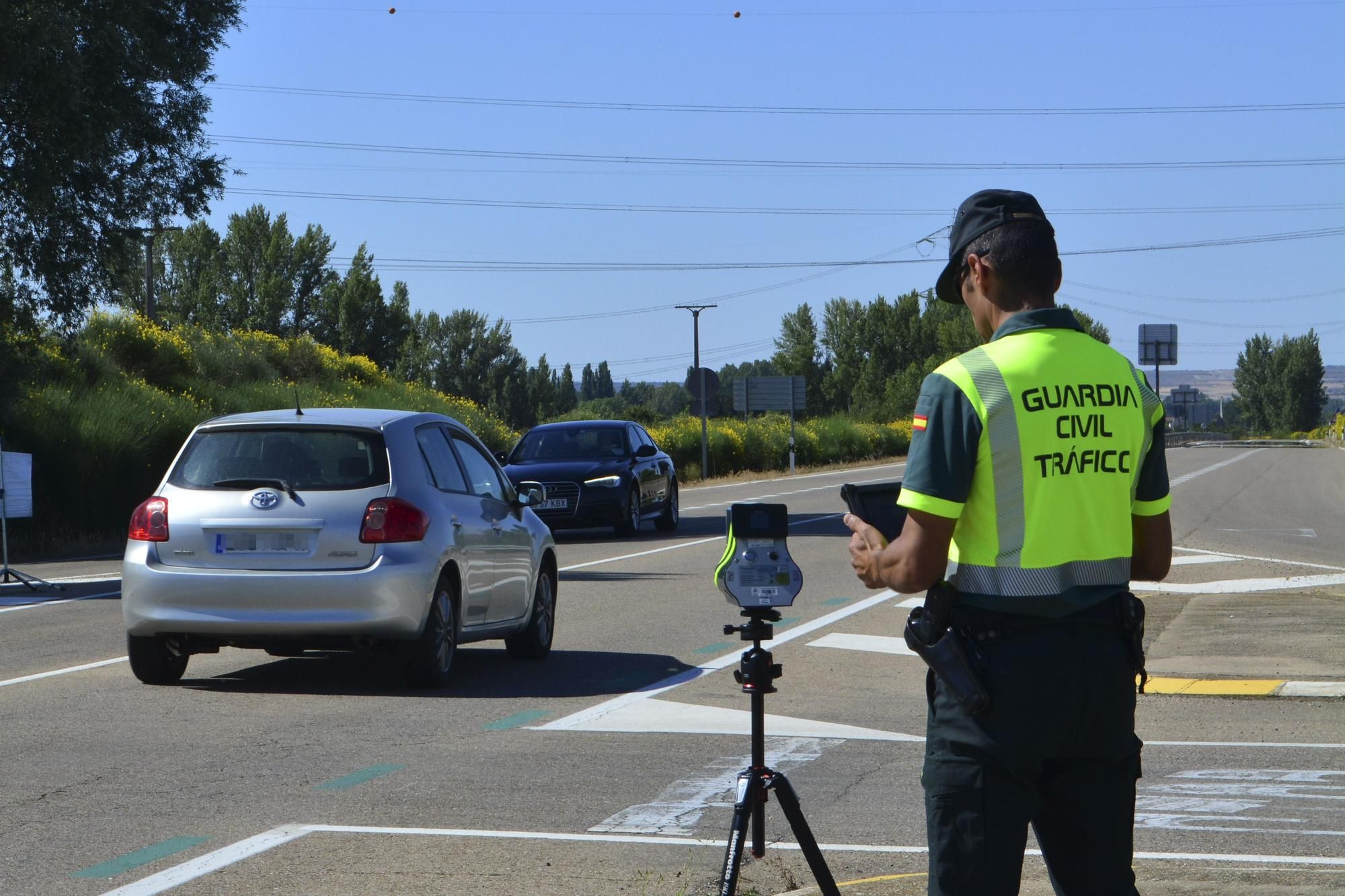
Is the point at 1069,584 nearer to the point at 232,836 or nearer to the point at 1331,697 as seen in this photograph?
the point at 232,836

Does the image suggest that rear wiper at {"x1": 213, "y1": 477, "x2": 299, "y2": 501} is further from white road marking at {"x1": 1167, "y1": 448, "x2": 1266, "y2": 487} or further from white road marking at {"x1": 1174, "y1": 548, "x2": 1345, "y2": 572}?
white road marking at {"x1": 1167, "y1": 448, "x2": 1266, "y2": 487}

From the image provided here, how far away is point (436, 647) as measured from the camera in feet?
32.2

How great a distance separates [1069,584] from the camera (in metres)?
3.30

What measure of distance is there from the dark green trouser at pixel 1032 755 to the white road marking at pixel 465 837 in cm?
244

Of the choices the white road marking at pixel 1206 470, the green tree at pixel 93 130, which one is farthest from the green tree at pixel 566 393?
the green tree at pixel 93 130

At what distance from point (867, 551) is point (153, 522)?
23.5ft

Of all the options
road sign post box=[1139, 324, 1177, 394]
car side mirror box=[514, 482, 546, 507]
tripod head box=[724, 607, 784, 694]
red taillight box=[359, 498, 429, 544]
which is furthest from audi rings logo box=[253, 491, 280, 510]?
road sign post box=[1139, 324, 1177, 394]

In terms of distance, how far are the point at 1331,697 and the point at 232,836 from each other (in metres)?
6.59

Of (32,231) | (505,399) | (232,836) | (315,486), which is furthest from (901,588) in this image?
(505,399)

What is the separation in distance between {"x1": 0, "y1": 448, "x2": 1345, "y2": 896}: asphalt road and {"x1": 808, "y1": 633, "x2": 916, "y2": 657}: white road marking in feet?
0.15

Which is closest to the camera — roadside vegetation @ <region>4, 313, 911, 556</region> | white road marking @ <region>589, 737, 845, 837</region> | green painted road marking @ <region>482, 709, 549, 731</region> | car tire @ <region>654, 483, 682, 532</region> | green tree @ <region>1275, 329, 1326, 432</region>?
white road marking @ <region>589, 737, 845, 837</region>

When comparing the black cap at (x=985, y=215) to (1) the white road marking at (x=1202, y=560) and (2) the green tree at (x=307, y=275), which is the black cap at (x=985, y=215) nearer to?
(1) the white road marking at (x=1202, y=560)

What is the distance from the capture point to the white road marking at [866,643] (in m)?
11.9

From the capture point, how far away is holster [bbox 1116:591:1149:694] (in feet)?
10.9
